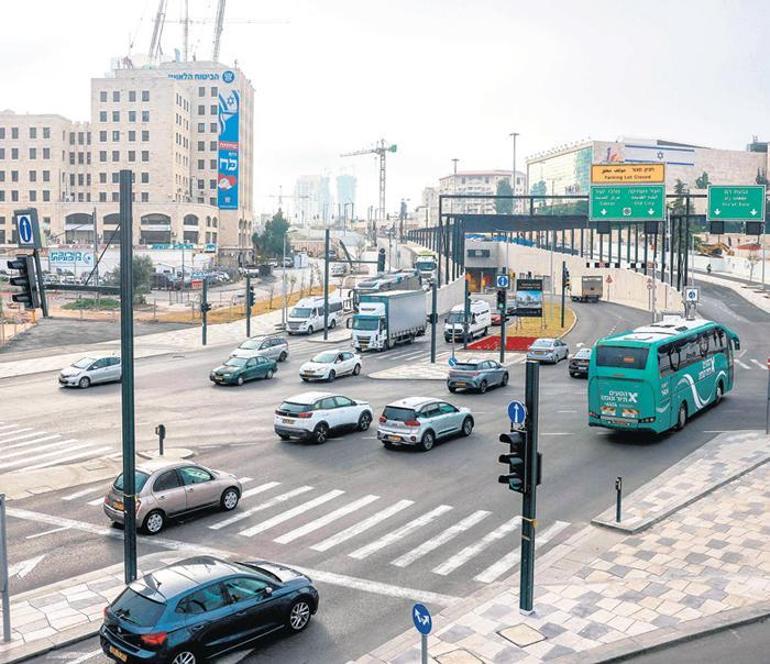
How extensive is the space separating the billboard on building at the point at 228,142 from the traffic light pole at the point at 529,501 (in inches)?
4672

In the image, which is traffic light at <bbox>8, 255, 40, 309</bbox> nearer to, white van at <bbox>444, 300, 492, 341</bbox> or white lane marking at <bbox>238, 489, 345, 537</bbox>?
white lane marking at <bbox>238, 489, 345, 537</bbox>

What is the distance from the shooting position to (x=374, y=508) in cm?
2017

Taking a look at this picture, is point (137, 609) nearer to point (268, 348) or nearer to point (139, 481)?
point (139, 481)

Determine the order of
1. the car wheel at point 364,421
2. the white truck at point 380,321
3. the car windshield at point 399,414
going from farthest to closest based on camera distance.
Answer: the white truck at point 380,321 → the car wheel at point 364,421 → the car windshield at point 399,414

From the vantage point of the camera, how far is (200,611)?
1188cm

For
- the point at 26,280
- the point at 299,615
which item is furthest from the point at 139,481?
the point at 299,615

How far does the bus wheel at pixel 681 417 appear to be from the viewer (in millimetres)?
28062

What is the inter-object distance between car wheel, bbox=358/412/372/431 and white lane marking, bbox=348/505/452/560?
899 cm

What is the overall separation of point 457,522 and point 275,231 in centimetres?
12740

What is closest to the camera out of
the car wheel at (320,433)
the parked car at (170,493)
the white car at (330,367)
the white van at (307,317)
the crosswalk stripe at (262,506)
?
the parked car at (170,493)

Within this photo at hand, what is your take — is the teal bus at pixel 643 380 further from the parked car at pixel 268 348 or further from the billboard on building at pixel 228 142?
the billboard on building at pixel 228 142

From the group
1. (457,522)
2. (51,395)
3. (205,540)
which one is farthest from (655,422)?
(51,395)

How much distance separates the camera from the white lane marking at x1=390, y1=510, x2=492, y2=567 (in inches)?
658

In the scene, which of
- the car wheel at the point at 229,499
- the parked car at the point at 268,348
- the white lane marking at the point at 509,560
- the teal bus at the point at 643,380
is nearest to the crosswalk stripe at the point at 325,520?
the car wheel at the point at 229,499
